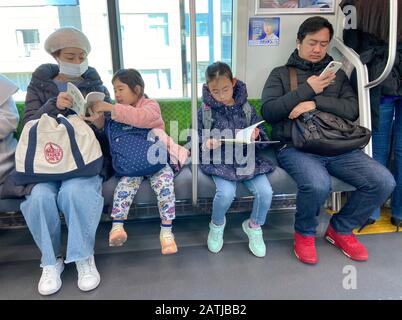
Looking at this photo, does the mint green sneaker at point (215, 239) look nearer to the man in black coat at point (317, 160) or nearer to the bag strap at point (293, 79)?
the man in black coat at point (317, 160)

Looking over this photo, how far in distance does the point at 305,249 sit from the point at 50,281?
1401mm

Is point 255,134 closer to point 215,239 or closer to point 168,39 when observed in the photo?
point 215,239

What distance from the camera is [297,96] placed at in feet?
6.26

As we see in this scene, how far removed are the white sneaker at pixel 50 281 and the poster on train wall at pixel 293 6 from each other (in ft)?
7.04

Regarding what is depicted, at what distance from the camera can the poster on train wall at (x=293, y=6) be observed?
7.65 ft

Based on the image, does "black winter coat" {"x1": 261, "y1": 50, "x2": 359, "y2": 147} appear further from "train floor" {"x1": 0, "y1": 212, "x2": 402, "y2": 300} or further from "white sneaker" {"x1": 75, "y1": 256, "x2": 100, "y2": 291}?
"white sneaker" {"x1": 75, "y1": 256, "x2": 100, "y2": 291}

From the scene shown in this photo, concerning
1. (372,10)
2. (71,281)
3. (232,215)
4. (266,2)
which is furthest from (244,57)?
(71,281)

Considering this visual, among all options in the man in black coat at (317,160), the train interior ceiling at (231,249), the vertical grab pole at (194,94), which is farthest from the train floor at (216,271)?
the vertical grab pole at (194,94)

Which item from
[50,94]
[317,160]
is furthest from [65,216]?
[317,160]

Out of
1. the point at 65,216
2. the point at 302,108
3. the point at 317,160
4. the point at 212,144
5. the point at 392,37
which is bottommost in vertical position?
the point at 65,216

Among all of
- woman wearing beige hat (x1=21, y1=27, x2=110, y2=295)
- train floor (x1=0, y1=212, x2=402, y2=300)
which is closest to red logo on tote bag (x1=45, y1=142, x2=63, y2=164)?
woman wearing beige hat (x1=21, y1=27, x2=110, y2=295)

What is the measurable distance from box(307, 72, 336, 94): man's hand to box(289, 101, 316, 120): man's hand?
0.08 metres
